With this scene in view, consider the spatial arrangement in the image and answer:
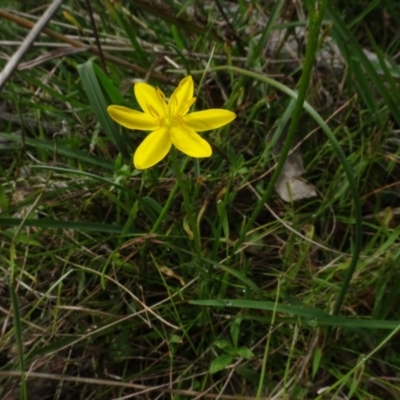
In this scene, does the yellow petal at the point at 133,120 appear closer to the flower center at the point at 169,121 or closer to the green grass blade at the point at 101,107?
the flower center at the point at 169,121

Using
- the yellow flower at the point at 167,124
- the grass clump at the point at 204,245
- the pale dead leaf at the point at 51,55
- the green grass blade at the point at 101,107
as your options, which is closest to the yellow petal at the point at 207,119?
the yellow flower at the point at 167,124

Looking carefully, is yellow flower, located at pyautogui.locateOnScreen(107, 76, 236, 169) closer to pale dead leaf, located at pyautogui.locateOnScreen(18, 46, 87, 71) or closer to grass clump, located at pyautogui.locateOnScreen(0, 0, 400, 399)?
grass clump, located at pyautogui.locateOnScreen(0, 0, 400, 399)

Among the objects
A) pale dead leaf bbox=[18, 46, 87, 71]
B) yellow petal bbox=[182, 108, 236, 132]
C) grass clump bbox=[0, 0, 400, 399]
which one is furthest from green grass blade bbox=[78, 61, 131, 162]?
yellow petal bbox=[182, 108, 236, 132]

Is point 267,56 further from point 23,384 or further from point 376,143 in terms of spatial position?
point 23,384

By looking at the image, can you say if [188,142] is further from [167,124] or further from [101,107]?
[101,107]

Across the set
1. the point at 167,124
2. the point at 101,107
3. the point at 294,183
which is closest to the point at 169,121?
the point at 167,124

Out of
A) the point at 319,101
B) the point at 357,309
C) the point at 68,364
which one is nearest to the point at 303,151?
the point at 319,101
